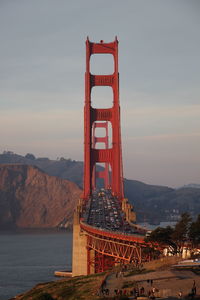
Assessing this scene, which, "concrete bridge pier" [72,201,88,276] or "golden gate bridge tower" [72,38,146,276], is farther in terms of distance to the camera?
"concrete bridge pier" [72,201,88,276]

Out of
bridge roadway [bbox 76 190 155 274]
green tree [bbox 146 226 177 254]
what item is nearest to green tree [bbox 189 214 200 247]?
green tree [bbox 146 226 177 254]

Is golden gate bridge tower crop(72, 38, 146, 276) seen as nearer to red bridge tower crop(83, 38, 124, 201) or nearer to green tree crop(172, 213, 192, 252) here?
red bridge tower crop(83, 38, 124, 201)

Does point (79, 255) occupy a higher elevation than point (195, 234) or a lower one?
lower

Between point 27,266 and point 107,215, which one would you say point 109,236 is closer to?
point 107,215

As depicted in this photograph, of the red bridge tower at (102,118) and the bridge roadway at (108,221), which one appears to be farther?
the red bridge tower at (102,118)

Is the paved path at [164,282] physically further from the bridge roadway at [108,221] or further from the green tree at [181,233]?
the bridge roadway at [108,221]

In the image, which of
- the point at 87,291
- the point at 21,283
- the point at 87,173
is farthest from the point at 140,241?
the point at 87,173

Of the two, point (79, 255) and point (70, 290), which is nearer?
point (70, 290)

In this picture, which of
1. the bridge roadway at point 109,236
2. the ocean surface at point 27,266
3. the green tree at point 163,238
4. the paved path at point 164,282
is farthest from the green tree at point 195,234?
the ocean surface at point 27,266

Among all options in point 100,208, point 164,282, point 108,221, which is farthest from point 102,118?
point 164,282

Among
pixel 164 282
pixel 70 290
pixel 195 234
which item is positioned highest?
pixel 195 234

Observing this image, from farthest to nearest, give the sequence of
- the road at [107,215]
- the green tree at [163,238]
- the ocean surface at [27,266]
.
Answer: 1. the ocean surface at [27,266]
2. the road at [107,215]
3. the green tree at [163,238]

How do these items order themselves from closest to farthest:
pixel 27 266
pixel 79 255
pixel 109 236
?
1. pixel 109 236
2. pixel 79 255
3. pixel 27 266
